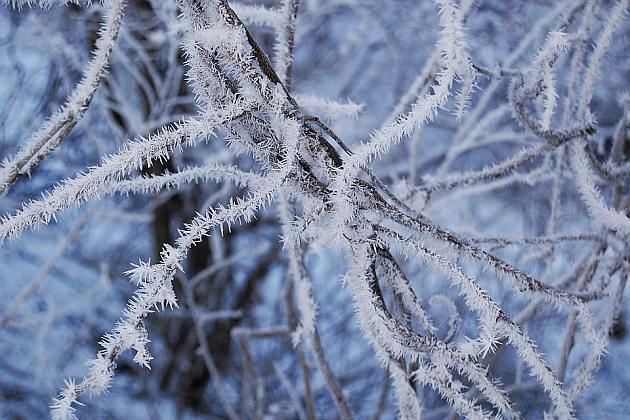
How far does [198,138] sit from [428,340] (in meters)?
0.32

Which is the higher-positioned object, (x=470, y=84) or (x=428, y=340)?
(x=470, y=84)

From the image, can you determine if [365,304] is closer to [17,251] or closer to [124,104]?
[124,104]

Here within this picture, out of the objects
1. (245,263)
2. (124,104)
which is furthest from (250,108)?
(245,263)

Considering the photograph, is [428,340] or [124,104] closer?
[428,340]

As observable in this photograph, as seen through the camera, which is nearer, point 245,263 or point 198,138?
point 198,138

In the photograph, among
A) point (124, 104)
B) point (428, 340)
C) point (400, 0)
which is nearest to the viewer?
point (428, 340)

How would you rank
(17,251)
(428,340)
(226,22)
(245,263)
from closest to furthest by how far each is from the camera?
(226,22)
(428,340)
(17,251)
(245,263)

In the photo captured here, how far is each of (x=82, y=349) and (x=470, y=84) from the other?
248cm

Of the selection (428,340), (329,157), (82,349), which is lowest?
(82,349)

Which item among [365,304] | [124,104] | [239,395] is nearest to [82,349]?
[239,395]

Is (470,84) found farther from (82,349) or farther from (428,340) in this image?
(82,349)

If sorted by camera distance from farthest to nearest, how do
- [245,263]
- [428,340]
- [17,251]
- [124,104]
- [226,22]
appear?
[245,263]
[17,251]
[124,104]
[428,340]
[226,22]

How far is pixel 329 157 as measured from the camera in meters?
0.63

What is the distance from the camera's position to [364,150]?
575 millimetres
